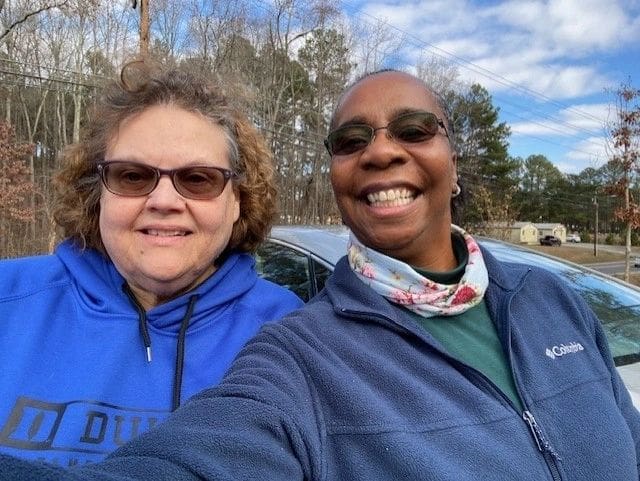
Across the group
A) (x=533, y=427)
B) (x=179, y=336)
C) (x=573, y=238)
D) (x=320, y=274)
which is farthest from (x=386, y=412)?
(x=573, y=238)

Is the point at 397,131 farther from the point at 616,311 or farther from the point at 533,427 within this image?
the point at 616,311

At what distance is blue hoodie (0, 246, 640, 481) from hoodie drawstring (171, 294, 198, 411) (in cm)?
38

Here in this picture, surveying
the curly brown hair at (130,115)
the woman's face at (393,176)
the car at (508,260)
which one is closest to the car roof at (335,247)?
the car at (508,260)

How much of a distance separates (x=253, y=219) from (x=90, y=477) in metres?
1.36

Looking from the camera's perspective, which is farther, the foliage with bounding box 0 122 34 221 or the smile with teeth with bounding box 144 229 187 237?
the foliage with bounding box 0 122 34 221

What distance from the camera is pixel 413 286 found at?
1585mm

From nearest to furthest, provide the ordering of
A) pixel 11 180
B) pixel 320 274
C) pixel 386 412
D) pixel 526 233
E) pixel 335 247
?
pixel 386 412 → pixel 320 274 → pixel 335 247 → pixel 11 180 → pixel 526 233

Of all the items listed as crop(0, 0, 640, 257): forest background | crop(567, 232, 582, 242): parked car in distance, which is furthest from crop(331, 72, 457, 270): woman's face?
crop(567, 232, 582, 242): parked car in distance

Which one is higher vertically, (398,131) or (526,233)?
(398,131)

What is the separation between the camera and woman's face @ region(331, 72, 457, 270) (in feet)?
5.37

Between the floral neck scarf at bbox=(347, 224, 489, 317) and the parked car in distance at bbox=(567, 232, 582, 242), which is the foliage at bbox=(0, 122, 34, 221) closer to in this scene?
the floral neck scarf at bbox=(347, 224, 489, 317)

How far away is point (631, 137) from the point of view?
17688 millimetres

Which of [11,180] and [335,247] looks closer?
[335,247]

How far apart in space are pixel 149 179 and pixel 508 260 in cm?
220
